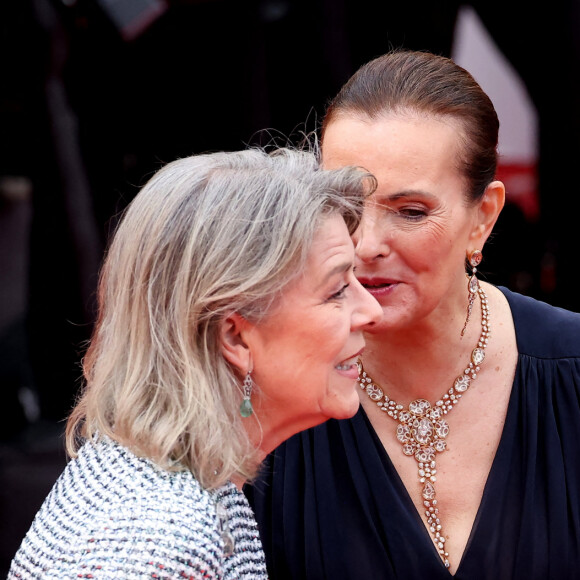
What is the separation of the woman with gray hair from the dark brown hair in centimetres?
43

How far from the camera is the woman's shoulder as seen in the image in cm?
226

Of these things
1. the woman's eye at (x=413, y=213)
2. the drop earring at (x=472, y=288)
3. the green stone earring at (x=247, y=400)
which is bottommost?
the drop earring at (x=472, y=288)

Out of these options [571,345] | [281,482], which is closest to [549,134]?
[571,345]

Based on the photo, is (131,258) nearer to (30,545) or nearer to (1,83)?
(30,545)

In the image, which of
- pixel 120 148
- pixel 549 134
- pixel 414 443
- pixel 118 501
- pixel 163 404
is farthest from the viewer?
pixel 120 148

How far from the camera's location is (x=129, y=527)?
141cm

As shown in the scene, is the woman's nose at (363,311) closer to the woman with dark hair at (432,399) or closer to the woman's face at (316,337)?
the woman's face at (316,337)

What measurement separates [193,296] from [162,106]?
2.36 m

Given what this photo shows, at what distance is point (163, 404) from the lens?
5.27ft

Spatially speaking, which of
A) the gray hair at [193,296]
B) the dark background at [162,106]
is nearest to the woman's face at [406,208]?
the gray hair at [193,296]

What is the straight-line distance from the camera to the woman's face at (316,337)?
5.58 feet

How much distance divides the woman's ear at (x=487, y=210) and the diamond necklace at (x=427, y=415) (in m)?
0.18

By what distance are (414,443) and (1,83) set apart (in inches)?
95.4

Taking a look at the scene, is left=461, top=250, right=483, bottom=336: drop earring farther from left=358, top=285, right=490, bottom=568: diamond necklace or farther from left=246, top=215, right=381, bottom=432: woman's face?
left=246, top=215, right=381, bottom=432: woman's face
